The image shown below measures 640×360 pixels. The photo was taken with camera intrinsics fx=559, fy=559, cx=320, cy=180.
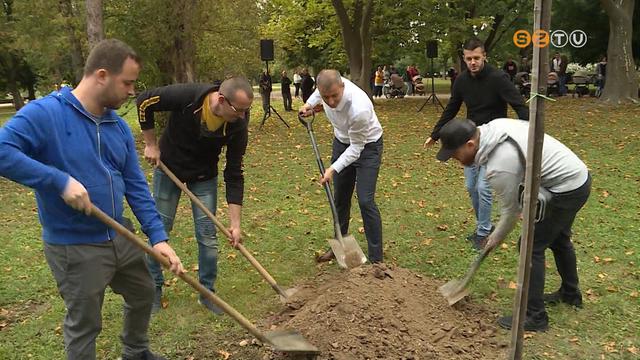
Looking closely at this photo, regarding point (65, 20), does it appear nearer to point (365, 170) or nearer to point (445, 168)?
point (445, 168)

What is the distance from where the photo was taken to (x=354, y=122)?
4.54 metres

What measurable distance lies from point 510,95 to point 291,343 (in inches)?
114

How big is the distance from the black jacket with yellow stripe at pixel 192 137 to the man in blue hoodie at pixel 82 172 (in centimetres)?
93

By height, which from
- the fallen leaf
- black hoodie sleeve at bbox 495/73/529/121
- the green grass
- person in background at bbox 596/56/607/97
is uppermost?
black hoodie sleeve at bbox 495/73/529/121

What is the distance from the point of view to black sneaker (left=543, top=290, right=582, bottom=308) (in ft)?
13.5

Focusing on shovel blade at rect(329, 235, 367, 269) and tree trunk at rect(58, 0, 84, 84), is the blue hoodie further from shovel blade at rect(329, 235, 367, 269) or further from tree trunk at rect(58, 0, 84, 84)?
tree trunk at rect(58, 0, 84, 84)

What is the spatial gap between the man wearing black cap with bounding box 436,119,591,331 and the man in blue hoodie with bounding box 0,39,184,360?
1825 mm

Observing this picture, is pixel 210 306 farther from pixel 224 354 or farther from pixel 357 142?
pixel 357 142

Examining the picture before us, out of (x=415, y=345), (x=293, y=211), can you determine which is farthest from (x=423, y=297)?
(x=293, y=211)

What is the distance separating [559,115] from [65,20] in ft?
44.0

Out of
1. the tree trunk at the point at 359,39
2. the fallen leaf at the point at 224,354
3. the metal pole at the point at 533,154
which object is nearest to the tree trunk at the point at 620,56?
the tree trunk at the point at 359,39

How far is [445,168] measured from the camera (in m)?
9.32

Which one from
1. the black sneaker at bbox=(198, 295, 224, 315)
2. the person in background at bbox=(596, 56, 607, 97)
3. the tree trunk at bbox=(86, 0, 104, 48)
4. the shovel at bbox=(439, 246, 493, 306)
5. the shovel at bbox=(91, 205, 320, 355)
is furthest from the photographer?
the person in background at bbox=(596, 56, 607, 97)

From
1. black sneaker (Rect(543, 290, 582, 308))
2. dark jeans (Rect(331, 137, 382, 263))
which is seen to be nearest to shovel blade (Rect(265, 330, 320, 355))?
dark jeans (Rect(331, 137, 382, 263))
